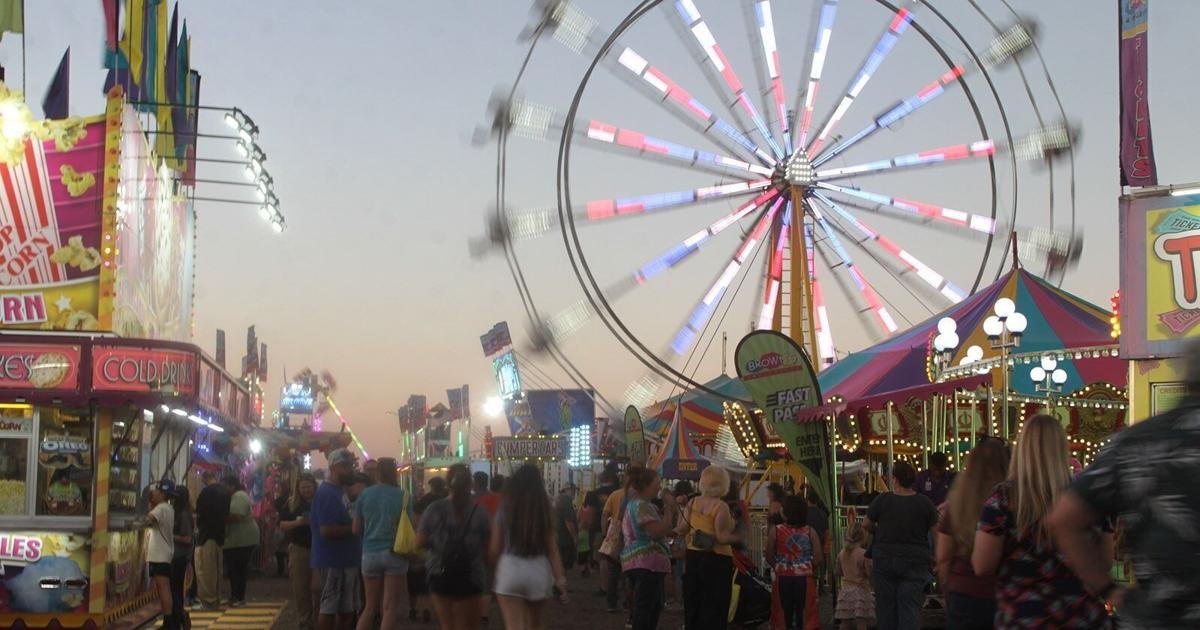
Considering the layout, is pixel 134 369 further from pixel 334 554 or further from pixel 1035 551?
pixel 1035 551

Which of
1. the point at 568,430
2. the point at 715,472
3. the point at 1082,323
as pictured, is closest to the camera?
the point at 715,472

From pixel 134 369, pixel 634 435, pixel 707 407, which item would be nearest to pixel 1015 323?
pixel 134 369

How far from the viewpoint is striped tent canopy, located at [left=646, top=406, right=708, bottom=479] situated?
99.9 feet

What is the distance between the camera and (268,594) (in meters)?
18.9

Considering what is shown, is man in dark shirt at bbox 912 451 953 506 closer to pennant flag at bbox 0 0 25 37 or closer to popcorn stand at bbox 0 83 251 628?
popcorn stand at bbox 0 83 251 628

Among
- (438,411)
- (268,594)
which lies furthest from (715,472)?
(438,411)

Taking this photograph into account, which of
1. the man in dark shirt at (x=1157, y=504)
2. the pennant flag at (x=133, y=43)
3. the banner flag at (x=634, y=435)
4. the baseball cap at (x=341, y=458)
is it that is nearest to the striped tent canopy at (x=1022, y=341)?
the banner flag at (x=634, y=435)

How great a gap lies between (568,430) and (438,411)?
3239cm

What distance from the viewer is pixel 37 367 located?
1274 centimetres

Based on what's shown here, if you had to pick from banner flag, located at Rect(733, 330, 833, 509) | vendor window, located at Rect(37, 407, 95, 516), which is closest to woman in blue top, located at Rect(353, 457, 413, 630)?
vendor window, located at Rect(37, 407, 95, 516)

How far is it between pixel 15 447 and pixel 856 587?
7892 mm

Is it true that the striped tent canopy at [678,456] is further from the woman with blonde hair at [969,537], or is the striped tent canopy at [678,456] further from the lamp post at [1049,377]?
the woman with blonde hair at [969,537]

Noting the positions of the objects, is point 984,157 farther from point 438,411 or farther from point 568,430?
point 438,411

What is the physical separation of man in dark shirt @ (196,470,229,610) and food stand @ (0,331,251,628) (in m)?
2.39
